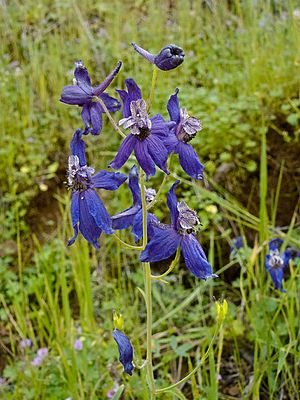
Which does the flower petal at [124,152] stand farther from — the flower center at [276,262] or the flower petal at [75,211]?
the flower center at [276,262]

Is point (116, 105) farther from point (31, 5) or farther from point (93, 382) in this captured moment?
point (31, 5)

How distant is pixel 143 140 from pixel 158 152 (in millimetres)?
32

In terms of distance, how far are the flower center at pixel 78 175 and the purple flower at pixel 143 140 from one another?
0.29 ft

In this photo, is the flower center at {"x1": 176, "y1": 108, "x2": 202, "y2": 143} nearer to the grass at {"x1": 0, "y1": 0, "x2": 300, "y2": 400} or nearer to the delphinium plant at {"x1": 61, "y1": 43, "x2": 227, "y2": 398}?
the delphinium plant at {"x1": 61, "y1": 43, "x2": 227, "y2": 398}

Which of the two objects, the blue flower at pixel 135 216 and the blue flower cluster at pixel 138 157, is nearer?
the blue flower cluster at pixel 138 157

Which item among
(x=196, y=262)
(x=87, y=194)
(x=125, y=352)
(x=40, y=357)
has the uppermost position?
Answer: (x=87, y=194)

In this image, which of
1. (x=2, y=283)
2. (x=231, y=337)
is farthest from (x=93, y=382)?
(x=2, y=283)

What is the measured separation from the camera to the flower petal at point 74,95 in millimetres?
985

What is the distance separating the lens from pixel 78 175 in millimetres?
1034

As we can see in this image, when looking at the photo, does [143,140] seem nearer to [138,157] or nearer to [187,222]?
[138,157]

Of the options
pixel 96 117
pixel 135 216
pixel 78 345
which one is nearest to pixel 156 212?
pixel 78 345

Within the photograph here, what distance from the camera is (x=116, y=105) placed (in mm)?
1064

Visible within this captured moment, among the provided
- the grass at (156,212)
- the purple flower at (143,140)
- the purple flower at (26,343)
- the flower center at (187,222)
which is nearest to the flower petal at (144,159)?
the purple flower at (143,140)

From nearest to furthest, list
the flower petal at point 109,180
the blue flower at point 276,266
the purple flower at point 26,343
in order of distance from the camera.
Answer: the flower petal at point 109,180
the blue flower at point 276,266
the purple flower at point 26,343
